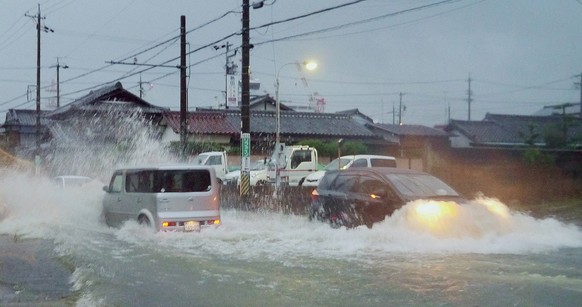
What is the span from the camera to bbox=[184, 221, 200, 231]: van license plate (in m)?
15.1

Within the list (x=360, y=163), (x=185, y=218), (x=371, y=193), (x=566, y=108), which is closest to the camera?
(x=371, y=193)

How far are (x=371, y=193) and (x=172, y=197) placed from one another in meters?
4.26

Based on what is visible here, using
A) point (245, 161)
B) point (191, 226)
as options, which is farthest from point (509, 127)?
point (191, 226)

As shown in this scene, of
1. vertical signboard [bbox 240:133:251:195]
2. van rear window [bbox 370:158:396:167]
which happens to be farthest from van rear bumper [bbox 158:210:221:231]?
van rear window [bbox 370:158:396:167]

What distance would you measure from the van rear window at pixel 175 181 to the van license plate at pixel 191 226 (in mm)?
742

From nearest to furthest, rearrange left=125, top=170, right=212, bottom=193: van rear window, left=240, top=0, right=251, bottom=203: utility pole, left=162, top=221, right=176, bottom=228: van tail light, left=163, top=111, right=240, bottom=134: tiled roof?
left=162, top=221, right=176, bottom=228: van tail light
left=125, top=170, right=212, bottom=193: van rear window
left=240, top=0, right=251, bottom=203: utility pole
left=163, top=111, right=240, bottom=134: tiled roof

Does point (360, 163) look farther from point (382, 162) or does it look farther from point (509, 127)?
point (509, 127)

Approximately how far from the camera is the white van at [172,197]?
14922 millimetres

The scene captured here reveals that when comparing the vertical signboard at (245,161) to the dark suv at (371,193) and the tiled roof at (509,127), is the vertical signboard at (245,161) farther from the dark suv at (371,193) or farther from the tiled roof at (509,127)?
the tiled roof at (509,127)

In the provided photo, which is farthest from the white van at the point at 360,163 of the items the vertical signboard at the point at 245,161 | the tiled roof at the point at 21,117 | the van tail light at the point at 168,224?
the tiled roof at the point at 21,117

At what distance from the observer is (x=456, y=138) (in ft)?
137

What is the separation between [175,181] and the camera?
15.5 meters

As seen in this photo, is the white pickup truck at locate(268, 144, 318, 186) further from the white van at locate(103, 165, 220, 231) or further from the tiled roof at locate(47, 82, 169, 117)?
the tiled roof at locate(47, 82, 169, 117)

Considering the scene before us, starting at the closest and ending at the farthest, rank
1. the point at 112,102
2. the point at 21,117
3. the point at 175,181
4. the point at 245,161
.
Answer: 1. the point at 175,181
2. the point at 245,161
3. the point at 112,102
4. the point at 21,117
